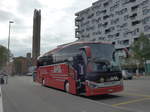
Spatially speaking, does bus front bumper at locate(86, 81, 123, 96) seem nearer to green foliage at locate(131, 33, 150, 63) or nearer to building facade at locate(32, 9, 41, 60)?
green foliage at locate(131, 33, 150, 63)

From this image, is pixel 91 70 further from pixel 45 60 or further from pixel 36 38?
pixel 36 38

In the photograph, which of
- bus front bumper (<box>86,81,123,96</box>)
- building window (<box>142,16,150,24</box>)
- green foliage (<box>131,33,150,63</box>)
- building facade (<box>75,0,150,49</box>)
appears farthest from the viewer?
building facade (<box>75,0,150,49</box>)

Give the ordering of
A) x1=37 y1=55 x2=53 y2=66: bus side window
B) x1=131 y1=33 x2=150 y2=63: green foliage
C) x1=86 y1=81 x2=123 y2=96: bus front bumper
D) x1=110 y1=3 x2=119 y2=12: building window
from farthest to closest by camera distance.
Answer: x1=110 y1=3 x2=119 y2=12: building window → x1=131 y1=33 x2=150 y2=63: green foliage → x1=37 y1=55 x2=53 y2=66: bus side window → x1=86 y1=81 x2=123 y2=96: bus front bumper

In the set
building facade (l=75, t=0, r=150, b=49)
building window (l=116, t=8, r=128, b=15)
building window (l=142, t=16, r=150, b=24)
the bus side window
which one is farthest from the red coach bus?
building window (l=116, t=8, r=128, b=15)

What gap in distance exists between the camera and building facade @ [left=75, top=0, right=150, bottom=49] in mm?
64713

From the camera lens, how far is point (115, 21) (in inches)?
2950

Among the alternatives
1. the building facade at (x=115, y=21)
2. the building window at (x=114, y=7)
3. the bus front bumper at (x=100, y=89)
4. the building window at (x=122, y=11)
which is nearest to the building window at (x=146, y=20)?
the building facade at (x=115, y=21)

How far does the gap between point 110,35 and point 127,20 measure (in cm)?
917

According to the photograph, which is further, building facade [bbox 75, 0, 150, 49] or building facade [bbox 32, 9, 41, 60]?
building facade [bbox 32, 9, 41, 60]

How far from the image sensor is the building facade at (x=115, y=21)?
64.7 meters

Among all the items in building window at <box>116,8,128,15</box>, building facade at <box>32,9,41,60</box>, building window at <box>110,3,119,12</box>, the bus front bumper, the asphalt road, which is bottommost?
the asphalt road

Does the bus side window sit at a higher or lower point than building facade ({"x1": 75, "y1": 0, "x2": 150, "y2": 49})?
lower

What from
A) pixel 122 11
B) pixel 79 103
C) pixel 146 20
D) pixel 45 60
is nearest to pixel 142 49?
pixel 146 20

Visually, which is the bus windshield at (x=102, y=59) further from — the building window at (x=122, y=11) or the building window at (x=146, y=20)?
the building window at (x=122, y=11)
